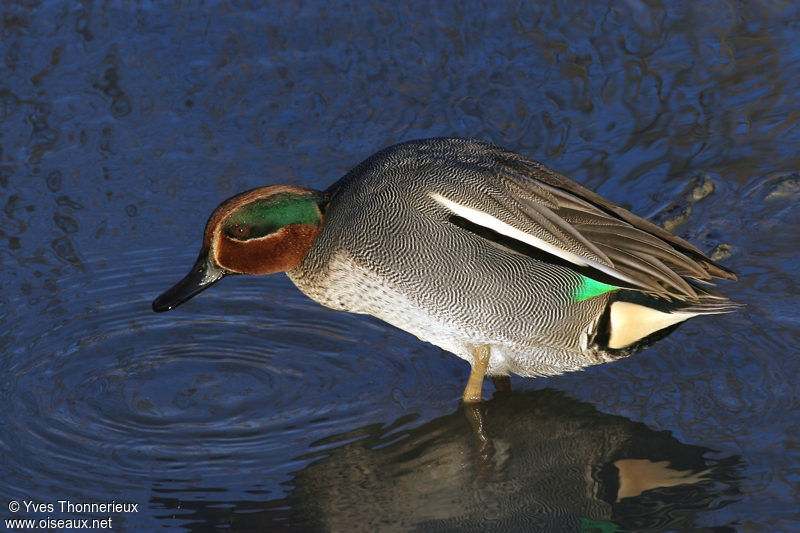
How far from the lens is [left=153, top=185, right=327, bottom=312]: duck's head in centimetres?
498

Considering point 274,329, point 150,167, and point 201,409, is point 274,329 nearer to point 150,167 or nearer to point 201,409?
point 201,409

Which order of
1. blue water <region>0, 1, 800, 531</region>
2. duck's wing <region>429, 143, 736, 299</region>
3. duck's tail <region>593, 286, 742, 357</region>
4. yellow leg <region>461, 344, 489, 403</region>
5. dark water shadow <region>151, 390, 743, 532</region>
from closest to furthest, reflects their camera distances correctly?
dark water shadow <region>151, 390, 743, 532</region>
blue water <region>0, 1, 800, 531</region>
duck's wing <region>429, 143, 736, 299</region>
duck's tail <region>593, 286, 742, 357</region>
yellow leg <region>461, 344, 489, 403</region>

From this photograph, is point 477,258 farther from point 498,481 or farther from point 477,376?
point 498,481

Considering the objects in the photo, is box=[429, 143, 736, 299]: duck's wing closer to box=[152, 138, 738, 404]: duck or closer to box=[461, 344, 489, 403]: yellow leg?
box=[152, 138, 738, 404]: duck

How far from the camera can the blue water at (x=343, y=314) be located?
454 cm

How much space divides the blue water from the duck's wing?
1.85 ft

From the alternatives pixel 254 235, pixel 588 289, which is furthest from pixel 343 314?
pixel 588 289

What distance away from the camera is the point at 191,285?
5062 millimetres

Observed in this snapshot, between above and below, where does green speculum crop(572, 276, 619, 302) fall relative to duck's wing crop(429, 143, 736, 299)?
below

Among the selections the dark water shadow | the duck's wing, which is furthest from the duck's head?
the dark water shadow

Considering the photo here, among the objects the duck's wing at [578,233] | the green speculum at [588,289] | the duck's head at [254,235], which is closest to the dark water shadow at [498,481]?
the green speculum at [588,289]

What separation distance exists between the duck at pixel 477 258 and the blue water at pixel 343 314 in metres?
0.32

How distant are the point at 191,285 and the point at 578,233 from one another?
64.5 inches

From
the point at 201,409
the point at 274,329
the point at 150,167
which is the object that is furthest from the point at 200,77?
the point at 201,409
